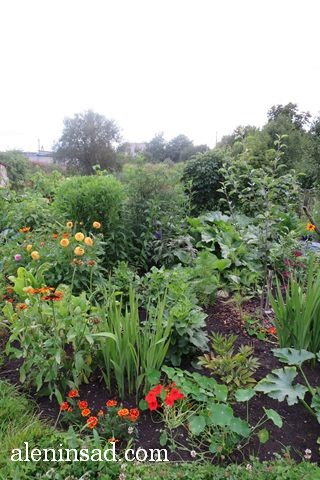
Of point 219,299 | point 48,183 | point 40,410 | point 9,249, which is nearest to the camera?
point 40,410

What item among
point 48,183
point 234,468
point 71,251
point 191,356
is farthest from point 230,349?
point 48,183

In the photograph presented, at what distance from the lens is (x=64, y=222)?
12.3 feet

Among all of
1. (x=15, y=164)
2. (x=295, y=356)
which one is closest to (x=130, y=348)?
(x=295, y=356)

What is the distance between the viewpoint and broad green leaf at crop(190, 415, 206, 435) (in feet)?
Answer: 5.34

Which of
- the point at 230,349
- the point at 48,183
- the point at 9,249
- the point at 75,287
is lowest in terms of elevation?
the point at 230,349

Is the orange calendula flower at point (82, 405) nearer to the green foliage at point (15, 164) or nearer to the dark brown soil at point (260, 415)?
the dark brown soil at point (260, 415)

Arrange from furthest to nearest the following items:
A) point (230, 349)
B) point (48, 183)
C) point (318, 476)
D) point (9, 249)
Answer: point (48, 183) < point (9, 249) < point (230, 349) < point (318, 476)

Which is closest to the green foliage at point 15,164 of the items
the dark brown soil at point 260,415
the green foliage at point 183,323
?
the green foliage at point 183,323

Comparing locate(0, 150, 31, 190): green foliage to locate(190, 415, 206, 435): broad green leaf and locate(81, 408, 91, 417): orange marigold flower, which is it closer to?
locate(81, 408, 91, 417): orange marigold flower

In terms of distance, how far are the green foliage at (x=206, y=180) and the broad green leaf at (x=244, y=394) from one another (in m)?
3.63

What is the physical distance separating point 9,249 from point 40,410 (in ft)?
6.45

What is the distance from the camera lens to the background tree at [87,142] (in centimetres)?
2448

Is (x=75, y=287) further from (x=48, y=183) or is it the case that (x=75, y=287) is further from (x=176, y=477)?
(x=48, y=183)

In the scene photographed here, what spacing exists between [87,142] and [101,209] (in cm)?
2223
